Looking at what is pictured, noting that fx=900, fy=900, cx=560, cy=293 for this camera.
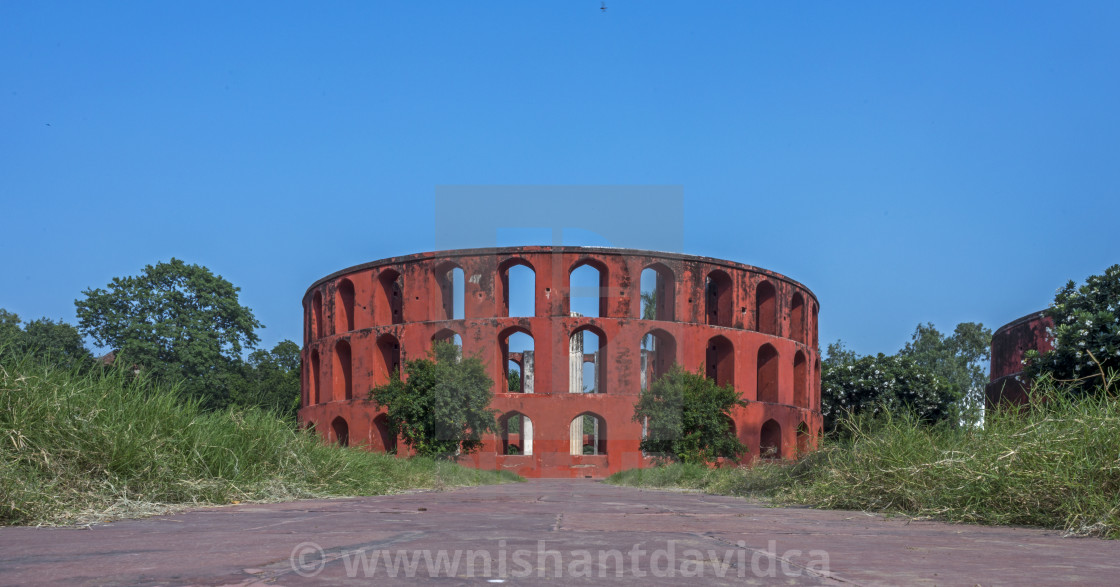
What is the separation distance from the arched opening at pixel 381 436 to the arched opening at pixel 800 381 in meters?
14.3

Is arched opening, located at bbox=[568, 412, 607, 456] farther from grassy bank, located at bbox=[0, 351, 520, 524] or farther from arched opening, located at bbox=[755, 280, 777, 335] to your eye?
grassy bank, located at bbox=[0, 351, 520, 524]

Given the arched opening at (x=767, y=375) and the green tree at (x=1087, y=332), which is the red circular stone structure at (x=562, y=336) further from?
the green tree at (x=1087, y=332)

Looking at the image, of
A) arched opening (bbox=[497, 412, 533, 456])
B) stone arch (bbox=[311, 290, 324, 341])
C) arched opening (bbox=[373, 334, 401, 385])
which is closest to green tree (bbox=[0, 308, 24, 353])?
stone arch (bbox=[311, 290, 324, 341])

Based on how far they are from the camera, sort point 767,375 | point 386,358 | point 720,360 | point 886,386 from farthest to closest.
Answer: point 886,386 → point 767,375 → point 386,358 → point 720,360

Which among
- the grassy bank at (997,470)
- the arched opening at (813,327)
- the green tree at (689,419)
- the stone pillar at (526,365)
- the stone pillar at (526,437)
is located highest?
the arched opening at (813,327)

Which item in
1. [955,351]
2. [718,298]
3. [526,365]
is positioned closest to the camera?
[718,298]

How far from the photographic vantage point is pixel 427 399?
68.7 ft

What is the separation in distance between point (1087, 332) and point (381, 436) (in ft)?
67.1

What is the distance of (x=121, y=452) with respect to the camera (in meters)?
4.56

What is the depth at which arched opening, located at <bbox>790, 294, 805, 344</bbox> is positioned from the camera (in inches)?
1284

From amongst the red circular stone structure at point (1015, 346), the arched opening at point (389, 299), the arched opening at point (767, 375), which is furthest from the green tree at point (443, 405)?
the red circular stone structure at point (1015, 346)

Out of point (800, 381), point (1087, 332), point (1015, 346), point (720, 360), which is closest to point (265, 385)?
point (720, 360)

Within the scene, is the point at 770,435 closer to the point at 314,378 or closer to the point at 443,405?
the point at 443,405

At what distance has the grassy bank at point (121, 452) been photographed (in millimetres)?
3877
